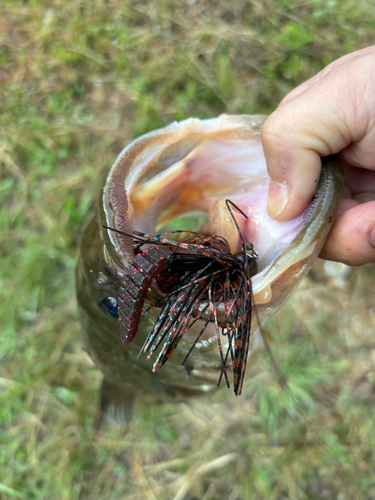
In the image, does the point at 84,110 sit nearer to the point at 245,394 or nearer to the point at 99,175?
the point at 99,175

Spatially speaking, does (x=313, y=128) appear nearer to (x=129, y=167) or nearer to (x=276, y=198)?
(x=276, y=198)

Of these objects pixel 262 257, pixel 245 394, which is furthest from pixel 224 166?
pixel 245 394

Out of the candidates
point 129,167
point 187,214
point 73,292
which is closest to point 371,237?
point 187,214

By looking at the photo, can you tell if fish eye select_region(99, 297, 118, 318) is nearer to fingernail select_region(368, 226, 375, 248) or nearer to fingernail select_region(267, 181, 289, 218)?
fingernail select_region(267, 181, 289, 218)

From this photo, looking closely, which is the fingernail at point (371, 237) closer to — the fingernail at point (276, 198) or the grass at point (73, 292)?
the fingernail at point (276, 198)

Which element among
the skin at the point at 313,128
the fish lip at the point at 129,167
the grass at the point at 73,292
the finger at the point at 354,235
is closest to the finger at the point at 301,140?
the skin at the point at 313,128

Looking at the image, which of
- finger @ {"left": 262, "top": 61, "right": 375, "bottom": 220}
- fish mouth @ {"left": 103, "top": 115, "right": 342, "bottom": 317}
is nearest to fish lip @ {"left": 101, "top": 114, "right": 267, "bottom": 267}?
fish mouth @ {"left": 103, "top": 115, "right": 342, "bottom": 317}
